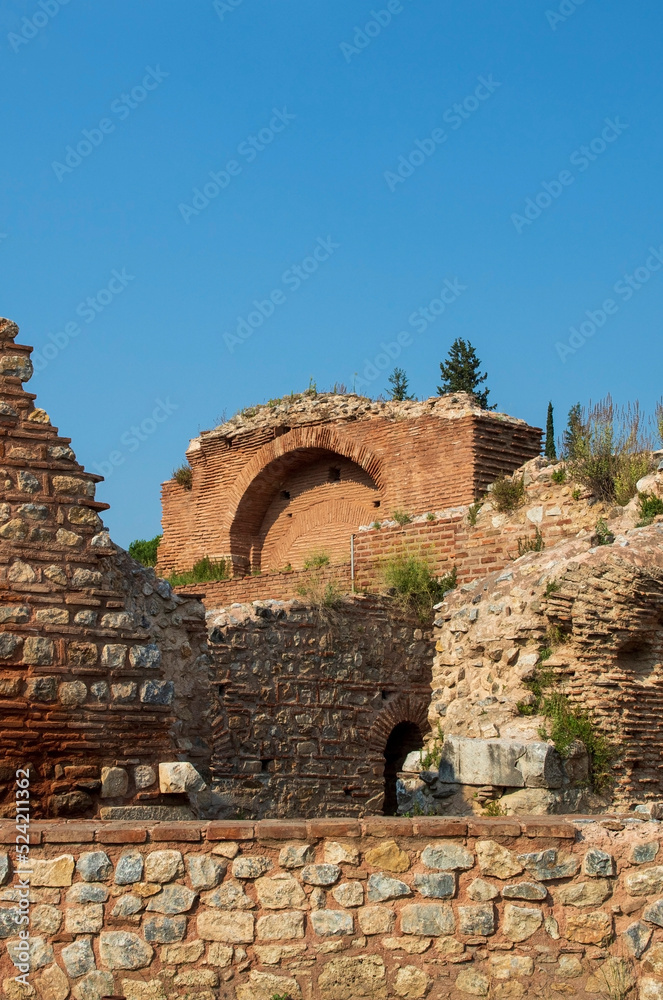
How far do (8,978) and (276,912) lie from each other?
1.08 m

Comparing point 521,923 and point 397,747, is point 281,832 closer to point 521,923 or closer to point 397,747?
point 521,923

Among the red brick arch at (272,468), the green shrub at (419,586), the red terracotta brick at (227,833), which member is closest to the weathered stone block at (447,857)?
the red terracotta brick at (227,833)

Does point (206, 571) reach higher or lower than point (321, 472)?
lower

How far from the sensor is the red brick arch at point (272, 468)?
1733cm

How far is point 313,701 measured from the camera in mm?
11102

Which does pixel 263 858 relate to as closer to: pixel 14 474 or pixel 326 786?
pixel 14 474

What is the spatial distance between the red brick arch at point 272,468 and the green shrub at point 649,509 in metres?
7.58

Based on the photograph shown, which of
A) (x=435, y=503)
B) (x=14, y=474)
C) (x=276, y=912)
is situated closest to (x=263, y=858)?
(x=276, y=912)

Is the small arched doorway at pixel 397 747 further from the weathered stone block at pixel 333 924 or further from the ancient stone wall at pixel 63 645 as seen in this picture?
the weathered stone block at pixel 333 924

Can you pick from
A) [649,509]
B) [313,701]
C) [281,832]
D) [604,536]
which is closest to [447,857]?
[281,832]

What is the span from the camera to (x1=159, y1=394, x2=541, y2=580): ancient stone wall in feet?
51.7

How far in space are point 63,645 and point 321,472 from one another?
43.1 feet

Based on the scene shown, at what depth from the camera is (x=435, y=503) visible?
51.9 ft

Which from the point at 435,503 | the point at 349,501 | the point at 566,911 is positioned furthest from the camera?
the point at 349,501
